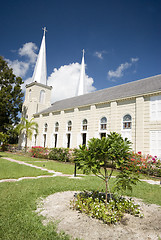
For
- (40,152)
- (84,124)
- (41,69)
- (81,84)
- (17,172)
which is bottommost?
(40,152)

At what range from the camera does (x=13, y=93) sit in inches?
1231

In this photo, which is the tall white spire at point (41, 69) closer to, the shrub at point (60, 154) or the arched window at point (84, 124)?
the arched window at point (84, 124)


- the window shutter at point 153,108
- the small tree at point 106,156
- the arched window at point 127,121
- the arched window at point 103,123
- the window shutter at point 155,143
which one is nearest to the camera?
the small tree at point 106,156

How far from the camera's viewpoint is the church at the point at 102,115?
50.9 feet

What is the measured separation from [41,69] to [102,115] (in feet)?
66.2

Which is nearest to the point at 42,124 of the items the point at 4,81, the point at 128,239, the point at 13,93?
the point at 13,93

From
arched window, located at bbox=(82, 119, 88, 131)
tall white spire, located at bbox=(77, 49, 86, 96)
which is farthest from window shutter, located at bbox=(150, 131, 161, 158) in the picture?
tall white spire, located at bbox=(77, 49, 86, 96)

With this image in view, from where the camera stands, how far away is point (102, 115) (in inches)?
784

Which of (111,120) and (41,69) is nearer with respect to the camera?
(111,120)

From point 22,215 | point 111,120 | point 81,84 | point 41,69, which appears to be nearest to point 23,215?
point 22,215

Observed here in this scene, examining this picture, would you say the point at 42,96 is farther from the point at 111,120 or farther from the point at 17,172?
the point at 17,172

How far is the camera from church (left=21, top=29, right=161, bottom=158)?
15523 millimetres

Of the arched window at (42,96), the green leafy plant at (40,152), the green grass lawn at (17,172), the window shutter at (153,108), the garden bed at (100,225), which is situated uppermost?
the arched window at (42,96)

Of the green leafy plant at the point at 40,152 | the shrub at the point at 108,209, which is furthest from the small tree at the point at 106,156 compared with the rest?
the green leafy plant at the point at 40,152
